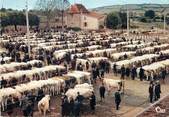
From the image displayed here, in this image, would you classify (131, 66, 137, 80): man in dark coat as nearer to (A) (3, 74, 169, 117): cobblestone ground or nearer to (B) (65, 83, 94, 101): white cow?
(A) (3, 74, 169, 117): cobblestone ground

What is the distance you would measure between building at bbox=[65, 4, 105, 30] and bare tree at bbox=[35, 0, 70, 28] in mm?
5275

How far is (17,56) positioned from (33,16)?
58289mm

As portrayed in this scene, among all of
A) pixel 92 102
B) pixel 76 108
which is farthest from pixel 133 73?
pixel 76 108

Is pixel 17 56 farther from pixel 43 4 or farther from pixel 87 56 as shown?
pixel 43 4

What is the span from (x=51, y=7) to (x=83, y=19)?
973 cm

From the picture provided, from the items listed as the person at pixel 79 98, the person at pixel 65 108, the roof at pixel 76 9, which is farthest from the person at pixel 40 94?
the roof at pixel 76 9

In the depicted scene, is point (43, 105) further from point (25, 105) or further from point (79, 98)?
point (79, 98)

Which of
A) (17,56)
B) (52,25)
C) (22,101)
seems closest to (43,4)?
(52,25)

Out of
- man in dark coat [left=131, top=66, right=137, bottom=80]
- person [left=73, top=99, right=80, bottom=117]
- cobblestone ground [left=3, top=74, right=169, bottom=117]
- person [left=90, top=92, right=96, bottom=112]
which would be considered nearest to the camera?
person [left=73, top=99, right=80, bottom=117]

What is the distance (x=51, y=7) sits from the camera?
105m

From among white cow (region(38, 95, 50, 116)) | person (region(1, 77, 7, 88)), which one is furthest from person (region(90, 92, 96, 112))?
person (region(1, 77, 7, 88))

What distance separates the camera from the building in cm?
10800

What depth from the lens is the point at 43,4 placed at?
106 meters

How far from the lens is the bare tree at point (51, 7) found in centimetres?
10288
